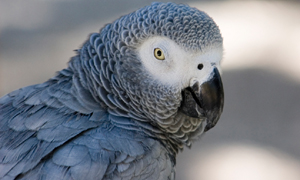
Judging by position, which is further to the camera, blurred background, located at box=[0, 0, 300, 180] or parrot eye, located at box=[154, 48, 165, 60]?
blurred background, located at box=[0, 0, 300, 180]

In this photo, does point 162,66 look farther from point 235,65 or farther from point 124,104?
point 235,65

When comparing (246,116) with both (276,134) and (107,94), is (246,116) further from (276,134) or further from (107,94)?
(107,94)

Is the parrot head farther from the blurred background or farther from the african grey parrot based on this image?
the blurred background

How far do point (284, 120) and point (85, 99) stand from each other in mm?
1640

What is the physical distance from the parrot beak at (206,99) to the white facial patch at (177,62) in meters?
0.02

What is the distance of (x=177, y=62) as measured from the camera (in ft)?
2.82

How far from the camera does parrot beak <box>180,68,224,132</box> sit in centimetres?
86

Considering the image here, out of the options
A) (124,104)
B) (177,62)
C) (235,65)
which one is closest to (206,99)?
(177,62)

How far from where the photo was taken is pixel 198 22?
870 mm

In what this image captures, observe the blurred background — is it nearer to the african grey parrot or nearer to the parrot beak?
the african grey parrot

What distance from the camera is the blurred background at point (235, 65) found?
2035mm

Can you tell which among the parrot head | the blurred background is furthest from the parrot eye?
the blurred background

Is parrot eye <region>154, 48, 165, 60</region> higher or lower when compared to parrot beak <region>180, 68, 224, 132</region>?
higher

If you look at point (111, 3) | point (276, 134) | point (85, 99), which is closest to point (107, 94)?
point (85, 99)
